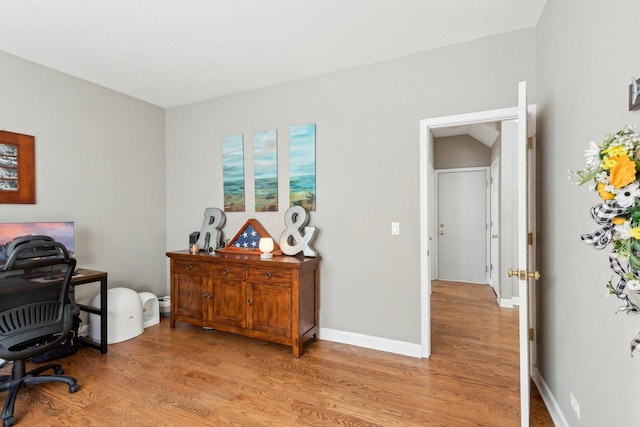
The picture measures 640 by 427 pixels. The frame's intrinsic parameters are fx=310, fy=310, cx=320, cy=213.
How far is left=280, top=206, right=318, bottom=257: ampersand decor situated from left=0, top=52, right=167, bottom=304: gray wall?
1978 mm

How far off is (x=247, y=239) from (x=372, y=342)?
66.1 inches

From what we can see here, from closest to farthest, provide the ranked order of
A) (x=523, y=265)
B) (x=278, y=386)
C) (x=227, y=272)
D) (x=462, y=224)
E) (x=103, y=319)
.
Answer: (x=523, y=265) → (x=278, y=386) → (x=103, y=319) → (x=227, y=272) → (x=462, y=224)

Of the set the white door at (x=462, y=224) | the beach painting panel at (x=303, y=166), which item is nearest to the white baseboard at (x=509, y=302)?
the white door at (x=462, y=224)

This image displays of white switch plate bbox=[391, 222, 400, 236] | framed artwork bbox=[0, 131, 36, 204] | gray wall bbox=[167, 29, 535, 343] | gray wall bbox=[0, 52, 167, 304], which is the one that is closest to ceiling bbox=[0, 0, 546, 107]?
gray wall bbox=[167, 29, 535, 343]

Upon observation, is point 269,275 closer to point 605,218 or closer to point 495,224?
point 605,218

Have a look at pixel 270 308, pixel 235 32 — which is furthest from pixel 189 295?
pixel 235 32

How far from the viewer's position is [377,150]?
2.91m

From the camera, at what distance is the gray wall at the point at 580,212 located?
1.18 meters

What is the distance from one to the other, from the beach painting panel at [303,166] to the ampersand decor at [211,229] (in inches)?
37.4

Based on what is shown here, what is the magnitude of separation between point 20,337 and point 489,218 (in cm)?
588

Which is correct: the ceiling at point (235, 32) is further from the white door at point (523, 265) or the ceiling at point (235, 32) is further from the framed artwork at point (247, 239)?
the framed artwork at point (247, 239)

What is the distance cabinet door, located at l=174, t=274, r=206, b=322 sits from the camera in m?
3.26

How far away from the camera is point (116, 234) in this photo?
140 inches

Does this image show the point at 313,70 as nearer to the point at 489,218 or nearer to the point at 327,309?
the point at 327,309
